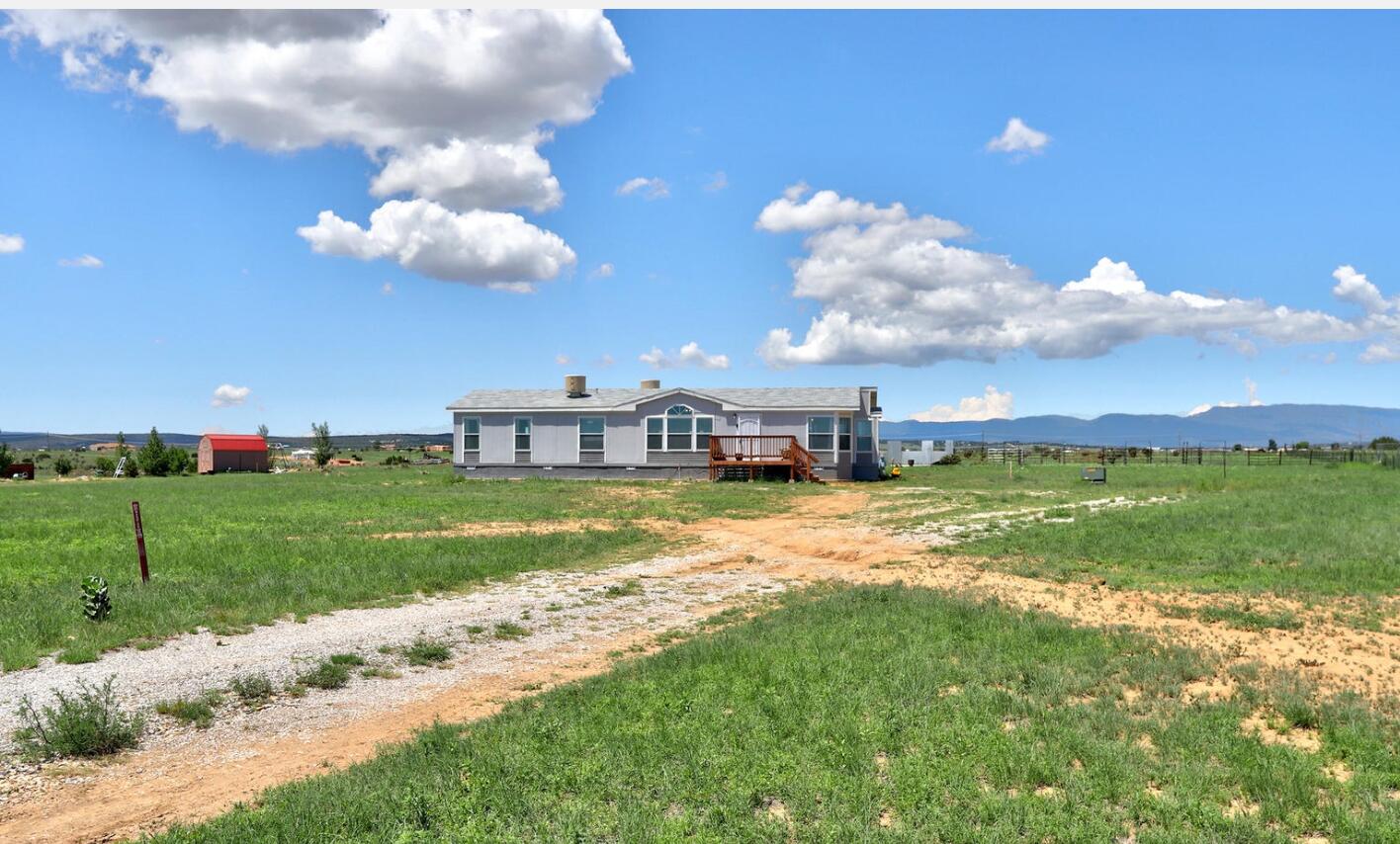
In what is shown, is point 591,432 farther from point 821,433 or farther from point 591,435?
point 821,433

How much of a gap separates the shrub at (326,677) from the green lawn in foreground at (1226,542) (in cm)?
988

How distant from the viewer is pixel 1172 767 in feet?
17.7

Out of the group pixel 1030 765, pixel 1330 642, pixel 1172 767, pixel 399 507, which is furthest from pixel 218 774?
pixel 399 507

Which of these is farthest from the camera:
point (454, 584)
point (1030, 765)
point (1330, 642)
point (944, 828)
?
point (454, 584)

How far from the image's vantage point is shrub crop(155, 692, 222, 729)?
22.7 ft

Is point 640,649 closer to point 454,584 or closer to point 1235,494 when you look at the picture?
point 454,584

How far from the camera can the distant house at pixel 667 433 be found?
116ft

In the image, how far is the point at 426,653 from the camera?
28.9ft

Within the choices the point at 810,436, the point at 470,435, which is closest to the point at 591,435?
the point at 470,435

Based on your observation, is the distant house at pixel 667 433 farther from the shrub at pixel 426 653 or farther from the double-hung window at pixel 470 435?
the shrub at pixel 426 653

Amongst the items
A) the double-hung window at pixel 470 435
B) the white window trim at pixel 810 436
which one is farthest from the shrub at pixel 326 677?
the double-hung window at pixel 470 435

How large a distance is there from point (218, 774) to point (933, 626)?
681 cm

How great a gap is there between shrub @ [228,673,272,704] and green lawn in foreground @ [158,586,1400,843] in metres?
2.27

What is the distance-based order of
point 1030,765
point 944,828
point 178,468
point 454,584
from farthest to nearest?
point 178,468, point 454,584, point 1030,765, point 944,828
